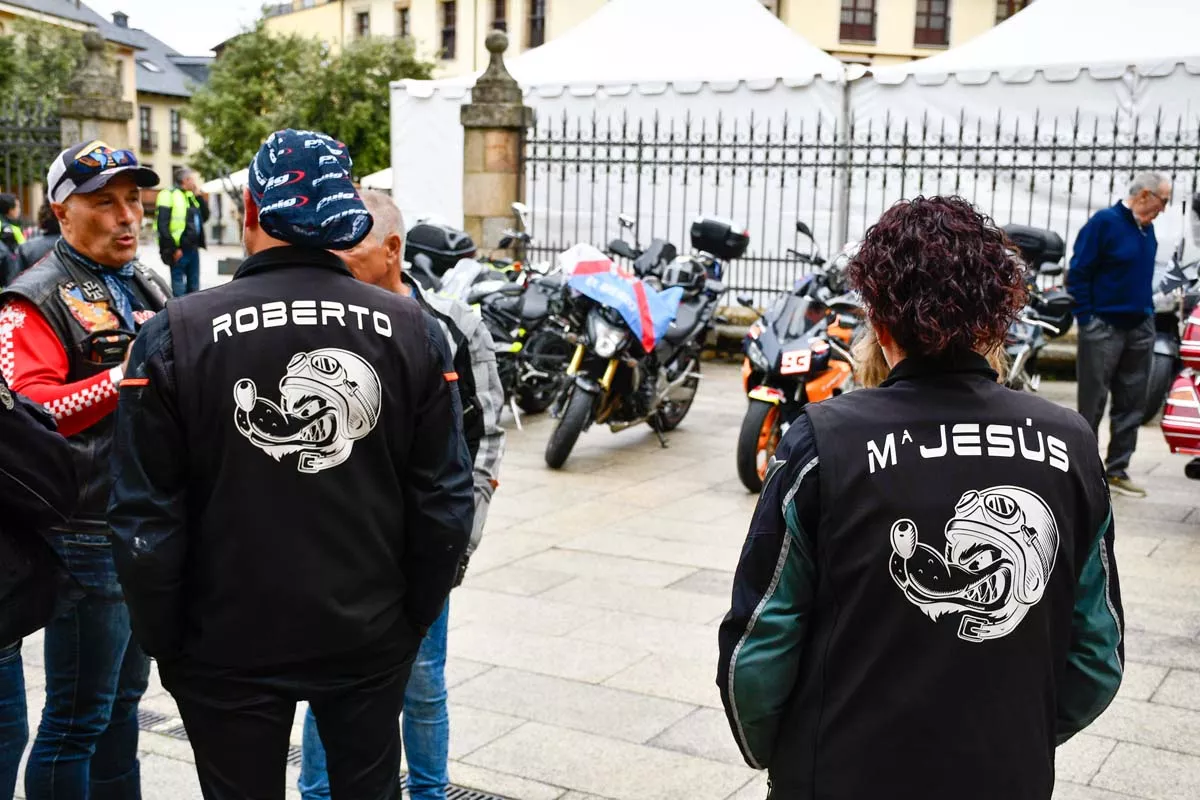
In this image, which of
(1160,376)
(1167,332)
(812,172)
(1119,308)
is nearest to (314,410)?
(1119,308)

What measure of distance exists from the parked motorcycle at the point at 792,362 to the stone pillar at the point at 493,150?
676cm

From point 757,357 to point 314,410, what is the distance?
20.0 ft

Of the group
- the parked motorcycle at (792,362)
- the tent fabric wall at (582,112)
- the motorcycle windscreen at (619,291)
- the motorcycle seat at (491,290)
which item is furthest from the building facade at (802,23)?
the parked motorcycle at (792,362)

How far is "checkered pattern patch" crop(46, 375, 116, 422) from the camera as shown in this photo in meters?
3.18

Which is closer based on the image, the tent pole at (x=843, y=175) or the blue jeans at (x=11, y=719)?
the blue jeans at (x=11, y=719)

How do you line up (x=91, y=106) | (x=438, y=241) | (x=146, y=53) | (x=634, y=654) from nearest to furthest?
(x=634, y=654) → (x=438, y=241) → (x=91, y=106) → (x=146, y=53)

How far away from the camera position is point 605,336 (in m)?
9.12

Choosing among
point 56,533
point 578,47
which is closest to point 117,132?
point 578,47

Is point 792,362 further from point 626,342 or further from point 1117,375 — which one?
point 1117,375

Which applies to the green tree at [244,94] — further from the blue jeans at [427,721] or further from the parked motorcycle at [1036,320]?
the blue jeans at [427,721]

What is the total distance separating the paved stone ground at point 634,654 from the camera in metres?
4.21

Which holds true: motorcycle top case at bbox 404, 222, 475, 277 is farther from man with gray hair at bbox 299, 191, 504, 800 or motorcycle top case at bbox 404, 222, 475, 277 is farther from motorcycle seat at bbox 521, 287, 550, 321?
man with gray hair at bbox 299, 191, 504, 800

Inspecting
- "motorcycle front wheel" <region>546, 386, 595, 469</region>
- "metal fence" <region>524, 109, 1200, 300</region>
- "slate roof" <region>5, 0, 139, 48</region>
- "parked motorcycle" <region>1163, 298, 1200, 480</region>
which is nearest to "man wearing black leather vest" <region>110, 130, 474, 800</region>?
"parked motorcycle" <region>1163, 298, 1200, 480</region>

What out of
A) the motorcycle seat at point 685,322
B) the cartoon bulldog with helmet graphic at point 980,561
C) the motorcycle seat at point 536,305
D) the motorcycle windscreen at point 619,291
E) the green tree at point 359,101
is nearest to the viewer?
the cartoon bulldog with helmet graphic at point 980,561
